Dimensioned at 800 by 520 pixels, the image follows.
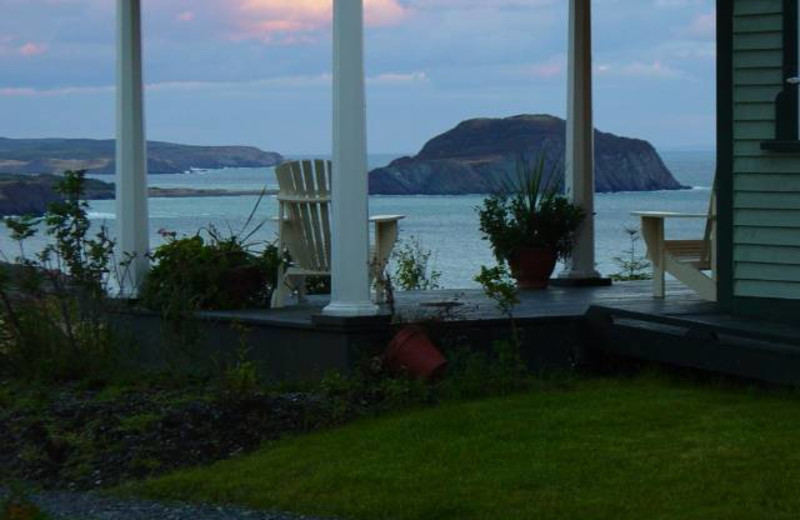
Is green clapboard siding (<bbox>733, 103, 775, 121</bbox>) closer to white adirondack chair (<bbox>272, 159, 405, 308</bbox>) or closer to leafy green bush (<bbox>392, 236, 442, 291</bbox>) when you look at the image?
white adirondack chair (<bbox>272, 159, 405, 308</bbox>)

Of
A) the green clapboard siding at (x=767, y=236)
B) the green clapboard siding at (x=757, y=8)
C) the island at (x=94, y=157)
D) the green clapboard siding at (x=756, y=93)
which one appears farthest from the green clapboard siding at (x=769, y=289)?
the island at (x=94, y=157)

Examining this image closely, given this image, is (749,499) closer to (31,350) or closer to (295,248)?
(295,248)

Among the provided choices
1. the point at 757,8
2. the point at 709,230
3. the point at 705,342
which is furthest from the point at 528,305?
the point at 757,8

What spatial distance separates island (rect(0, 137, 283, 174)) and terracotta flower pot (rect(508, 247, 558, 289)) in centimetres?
511

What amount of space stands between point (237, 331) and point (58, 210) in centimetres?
143

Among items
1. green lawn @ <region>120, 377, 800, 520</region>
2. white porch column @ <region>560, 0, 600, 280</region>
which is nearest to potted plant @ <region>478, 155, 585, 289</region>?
white porch column @ <region>560, 0, 600, 280</region>

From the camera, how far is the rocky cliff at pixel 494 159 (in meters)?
33.5

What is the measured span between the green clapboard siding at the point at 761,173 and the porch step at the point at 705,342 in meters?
0.34

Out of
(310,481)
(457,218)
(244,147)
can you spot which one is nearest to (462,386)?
(310,481)

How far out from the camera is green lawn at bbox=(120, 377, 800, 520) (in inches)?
239

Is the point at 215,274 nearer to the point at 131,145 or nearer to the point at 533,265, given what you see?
the point at 131,145

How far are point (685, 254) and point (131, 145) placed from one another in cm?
390

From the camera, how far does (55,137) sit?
19.9 metres

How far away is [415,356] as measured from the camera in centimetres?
830
